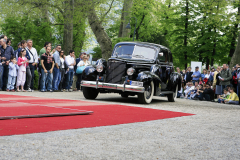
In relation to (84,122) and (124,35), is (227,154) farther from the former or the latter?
(124,35)

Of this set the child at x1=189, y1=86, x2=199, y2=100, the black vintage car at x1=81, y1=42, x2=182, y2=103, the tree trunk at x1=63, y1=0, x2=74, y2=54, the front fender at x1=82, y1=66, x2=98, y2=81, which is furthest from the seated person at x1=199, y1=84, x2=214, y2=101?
the tree trunk at x1=63, y1=0, x2=74, y2=54

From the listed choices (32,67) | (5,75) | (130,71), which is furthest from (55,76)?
(130,71)

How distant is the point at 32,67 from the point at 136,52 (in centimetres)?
516

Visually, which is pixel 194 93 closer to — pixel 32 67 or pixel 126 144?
pixel 32 67

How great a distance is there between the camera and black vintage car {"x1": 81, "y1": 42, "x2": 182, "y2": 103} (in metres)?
11.8

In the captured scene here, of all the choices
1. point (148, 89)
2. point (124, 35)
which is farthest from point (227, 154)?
point (124, 35)

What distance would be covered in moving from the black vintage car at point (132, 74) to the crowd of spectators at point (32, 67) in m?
3.62

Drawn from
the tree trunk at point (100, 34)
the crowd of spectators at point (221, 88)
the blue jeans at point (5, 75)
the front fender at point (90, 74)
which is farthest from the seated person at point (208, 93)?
the blue jeans at point (5, 75)

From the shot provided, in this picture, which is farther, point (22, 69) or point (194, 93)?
point (194, 93)

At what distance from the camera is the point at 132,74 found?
11969mm

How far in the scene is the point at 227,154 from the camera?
15.0 ft

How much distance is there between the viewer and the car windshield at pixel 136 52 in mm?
13133

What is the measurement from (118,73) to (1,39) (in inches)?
218

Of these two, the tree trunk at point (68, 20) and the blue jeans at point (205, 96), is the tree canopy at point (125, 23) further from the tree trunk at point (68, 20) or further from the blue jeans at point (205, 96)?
the blue jeans at point (205, 96)
